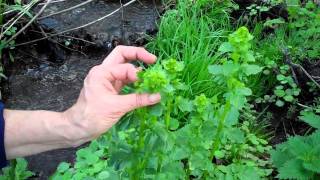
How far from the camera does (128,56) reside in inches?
70.9

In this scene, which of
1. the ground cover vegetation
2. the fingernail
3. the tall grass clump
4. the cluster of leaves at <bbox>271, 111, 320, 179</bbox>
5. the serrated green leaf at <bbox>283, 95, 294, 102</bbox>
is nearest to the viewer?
the fingernail

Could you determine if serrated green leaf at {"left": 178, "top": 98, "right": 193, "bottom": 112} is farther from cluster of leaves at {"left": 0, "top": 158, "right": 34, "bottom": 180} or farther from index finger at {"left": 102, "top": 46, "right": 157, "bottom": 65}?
cluster of leaves at {"left": 0, "top": 158, "right": 34, "bottom": 180}

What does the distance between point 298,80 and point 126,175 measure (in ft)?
6.38

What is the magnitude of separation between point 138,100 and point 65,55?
282 cm

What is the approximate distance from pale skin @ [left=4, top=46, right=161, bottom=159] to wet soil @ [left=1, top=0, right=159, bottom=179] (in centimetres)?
183

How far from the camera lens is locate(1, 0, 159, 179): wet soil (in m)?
3.76

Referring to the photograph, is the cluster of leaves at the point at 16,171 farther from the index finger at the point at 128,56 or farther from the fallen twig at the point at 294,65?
the fallen twig at the point at 294,65

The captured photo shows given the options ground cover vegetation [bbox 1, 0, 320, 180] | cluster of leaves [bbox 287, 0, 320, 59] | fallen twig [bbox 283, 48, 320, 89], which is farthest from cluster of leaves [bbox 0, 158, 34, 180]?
cluster of leaves [bbox 287, 0, 320, 59]

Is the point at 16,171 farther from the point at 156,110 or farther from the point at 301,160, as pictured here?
the point at 301,160

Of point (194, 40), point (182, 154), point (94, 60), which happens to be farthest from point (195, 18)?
point (182, 154)

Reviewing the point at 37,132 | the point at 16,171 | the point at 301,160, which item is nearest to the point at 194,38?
the point at 301,160

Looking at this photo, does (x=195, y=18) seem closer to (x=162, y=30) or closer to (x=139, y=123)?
(x=162, y=30)

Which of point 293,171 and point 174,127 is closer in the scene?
point 174,127

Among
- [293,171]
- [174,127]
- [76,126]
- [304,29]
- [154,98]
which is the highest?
[154,98]
